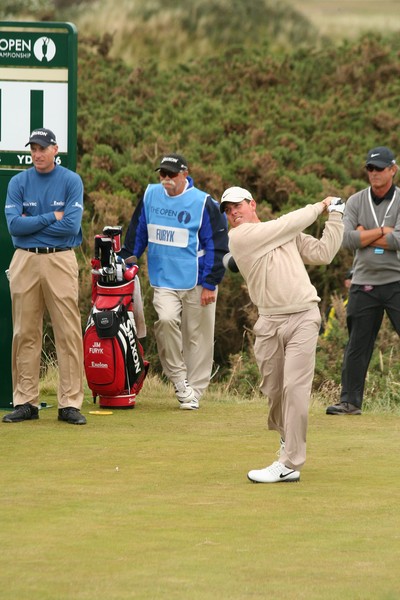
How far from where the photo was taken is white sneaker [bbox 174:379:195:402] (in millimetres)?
11906

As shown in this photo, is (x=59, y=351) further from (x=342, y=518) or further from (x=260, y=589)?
(x=260, y=589)

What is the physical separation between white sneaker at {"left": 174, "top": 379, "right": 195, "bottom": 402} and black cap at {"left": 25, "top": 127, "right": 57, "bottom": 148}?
2.49 meters

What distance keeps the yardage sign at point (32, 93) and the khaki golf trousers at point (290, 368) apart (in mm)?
3579

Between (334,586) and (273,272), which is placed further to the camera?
(273,272)

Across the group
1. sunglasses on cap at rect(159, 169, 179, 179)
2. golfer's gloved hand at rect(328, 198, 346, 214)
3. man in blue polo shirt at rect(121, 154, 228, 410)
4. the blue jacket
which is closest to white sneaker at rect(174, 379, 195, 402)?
man in blue polo shirt at rect(121, 154, 228, 410)

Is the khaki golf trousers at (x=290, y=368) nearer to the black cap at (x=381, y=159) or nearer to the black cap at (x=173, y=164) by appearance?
the black cap at (x=381, y=159)

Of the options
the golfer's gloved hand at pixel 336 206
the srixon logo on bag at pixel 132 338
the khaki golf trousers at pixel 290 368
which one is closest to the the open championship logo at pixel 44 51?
the srixon logo on bag at pixel 132 338

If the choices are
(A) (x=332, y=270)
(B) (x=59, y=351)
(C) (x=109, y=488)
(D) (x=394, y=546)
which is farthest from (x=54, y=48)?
(A) (x=332, y=270)

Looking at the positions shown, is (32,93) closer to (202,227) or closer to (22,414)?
(202,227)

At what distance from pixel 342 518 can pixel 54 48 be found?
572 cm

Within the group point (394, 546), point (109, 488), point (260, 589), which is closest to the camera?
point (260, 589)

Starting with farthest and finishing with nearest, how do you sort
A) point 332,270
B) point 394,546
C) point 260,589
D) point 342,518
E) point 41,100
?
point 332,270 → point 41,100 → point 342,518 → point 394,546 → point 260,589

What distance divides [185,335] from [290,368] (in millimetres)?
3852

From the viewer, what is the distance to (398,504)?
7703 millimetres
